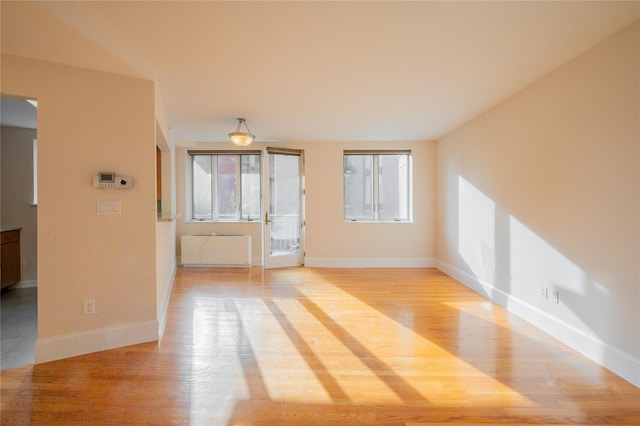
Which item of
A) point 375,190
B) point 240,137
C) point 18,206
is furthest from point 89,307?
point 375,190

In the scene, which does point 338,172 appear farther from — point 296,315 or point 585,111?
point 585,111

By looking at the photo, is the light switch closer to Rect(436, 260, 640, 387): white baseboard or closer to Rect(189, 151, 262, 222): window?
Rect(189, 151, 262, 222): window

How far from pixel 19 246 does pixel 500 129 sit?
21.9ft

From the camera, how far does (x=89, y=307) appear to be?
2.38 m

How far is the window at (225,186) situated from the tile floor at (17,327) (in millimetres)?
2669

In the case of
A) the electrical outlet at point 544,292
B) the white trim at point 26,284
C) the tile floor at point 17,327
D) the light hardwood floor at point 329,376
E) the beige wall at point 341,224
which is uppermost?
the beige wall at point 341,224

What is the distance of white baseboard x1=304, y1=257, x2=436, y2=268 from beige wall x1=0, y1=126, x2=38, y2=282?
4215mm

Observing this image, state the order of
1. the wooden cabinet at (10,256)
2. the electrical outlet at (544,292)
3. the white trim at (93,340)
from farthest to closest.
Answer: the wooden cabinet at (10,256) → the electrical outlet at (544,292) → the white trim at (93,340)

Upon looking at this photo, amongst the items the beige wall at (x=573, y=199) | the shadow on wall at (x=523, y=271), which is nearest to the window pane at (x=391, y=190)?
the shadow on wall at (x=523, y=271)

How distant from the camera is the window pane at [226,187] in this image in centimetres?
575

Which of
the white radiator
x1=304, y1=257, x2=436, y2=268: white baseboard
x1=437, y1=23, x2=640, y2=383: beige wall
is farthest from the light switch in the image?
x1=437, y1=23, x2=640, y2=383: beige wall

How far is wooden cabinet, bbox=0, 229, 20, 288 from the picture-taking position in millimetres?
3697

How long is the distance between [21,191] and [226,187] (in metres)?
2.95

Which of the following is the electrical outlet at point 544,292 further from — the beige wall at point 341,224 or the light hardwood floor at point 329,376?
the beige wall at point 341,224
